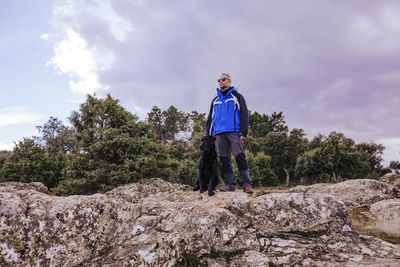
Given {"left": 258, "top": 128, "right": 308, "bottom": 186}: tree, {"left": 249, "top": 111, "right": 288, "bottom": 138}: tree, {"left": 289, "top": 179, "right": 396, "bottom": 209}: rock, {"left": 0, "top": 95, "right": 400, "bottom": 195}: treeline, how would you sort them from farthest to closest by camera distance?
{"left": 249, "top": 111, "right": 288, "bottom": 138}: tree → {"left": 258, "top": 128, "right": 308, "bottom": 186}: tree → {"left": 0, "top": 95, "right": 400, "bottom": 195}: treeline → {"left": 289, "top": 179, "right": 396, "bottom": 209}: rock

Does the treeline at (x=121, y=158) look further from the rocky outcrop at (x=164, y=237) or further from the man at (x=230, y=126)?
the rocky outcrop at (x=164, y=237)

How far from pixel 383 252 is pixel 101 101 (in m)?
13.8

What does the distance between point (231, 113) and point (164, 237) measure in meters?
3.37

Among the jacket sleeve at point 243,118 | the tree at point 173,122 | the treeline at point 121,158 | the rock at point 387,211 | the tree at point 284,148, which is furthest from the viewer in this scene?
the tree at point 173,122

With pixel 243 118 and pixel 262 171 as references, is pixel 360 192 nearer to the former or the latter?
pixel 243 118

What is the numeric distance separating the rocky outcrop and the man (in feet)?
5.37

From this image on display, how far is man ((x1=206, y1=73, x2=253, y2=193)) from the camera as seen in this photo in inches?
225

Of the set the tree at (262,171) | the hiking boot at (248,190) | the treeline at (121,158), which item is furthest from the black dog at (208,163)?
the tree at (262,171)

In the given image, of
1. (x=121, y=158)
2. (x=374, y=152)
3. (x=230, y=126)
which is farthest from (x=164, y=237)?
(x=374, y=152)

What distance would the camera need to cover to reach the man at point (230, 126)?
5.72 metres

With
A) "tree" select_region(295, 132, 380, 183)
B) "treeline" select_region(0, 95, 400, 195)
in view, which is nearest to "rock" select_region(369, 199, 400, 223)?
"treeline" select_region(0, 95, 400, 195)

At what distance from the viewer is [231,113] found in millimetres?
5809

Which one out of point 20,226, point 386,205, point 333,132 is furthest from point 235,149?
point 333,132

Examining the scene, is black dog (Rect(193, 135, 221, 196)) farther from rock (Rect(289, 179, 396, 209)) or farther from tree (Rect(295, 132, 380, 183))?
tree (Rect(295, 132, 380, 183))
